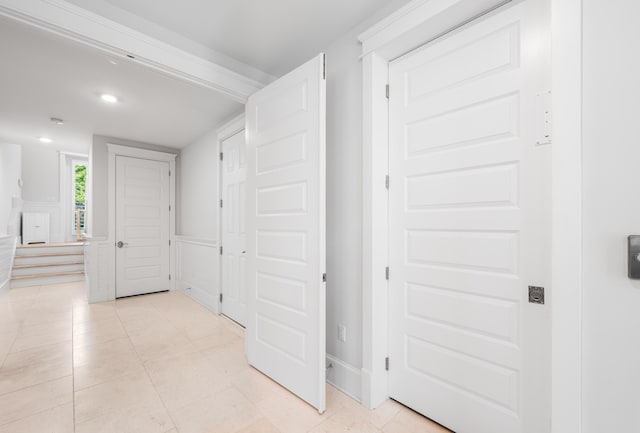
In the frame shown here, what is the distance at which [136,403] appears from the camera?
183cm

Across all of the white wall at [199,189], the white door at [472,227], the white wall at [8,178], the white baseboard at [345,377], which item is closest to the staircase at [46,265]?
the white wall at [8,178]

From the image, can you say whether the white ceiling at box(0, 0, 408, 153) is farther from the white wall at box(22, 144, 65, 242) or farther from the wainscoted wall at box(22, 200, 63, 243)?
the wainscoted wall at box(22, 200, 63, 243)

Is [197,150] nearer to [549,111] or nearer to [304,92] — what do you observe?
[304,92]

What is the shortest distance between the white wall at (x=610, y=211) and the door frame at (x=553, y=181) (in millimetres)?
34

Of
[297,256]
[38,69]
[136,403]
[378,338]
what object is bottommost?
[136,403]

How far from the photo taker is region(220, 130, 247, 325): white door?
327 centimetres

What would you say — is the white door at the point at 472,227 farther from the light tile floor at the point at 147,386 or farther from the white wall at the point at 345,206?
the light tile floor at the point at 147,386

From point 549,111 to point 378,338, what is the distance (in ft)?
5.13

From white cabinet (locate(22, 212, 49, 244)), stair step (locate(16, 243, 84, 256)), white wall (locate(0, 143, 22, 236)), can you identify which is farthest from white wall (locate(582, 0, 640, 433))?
white cabinet (locate(22, 212, 49, 244))

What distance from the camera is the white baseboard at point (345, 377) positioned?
1874mm

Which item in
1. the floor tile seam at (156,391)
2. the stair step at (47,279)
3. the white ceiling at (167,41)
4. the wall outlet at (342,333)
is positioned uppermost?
the white ceiling at (167,41)

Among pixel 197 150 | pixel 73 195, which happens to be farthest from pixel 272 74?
pixel 73 195

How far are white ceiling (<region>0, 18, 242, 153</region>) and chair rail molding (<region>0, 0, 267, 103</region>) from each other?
0.08 m

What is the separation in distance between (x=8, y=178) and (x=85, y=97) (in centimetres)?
425
